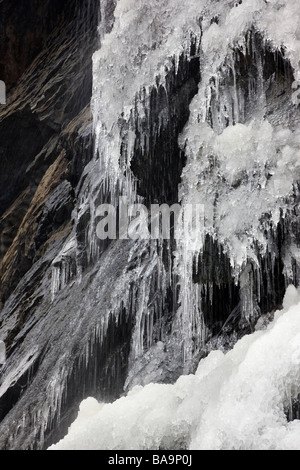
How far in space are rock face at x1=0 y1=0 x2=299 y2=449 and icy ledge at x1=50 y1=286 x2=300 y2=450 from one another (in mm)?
1960

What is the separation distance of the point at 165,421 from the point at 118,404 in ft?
2.56

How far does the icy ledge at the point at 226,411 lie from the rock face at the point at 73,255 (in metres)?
1.96

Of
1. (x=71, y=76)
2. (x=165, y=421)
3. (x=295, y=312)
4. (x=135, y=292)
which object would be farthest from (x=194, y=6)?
(x=71, y=76)

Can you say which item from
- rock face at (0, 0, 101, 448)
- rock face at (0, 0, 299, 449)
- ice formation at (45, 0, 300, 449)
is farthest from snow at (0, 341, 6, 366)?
ice formation at (45, 0, 300, 449)

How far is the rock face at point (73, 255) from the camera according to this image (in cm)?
700

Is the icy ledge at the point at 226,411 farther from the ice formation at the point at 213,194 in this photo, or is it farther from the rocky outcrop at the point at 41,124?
the rocky outcrop at the point at 41,124

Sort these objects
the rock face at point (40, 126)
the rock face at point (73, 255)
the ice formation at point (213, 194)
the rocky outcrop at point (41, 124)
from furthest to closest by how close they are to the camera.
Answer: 1. the rocky outcrop at point (41, 124)
2. the rock face at point (40, 126)
3. the rock face at point (73, 255)
4. the ice formation at point (213, 194)

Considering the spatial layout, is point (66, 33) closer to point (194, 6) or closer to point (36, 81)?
point (36, 81)

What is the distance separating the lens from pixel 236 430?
12.2ft

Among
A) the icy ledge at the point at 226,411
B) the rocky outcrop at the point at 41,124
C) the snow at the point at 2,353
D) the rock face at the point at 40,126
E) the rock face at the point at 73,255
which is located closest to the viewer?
the icy ledge at the point at 226,411

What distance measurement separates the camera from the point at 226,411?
3895 millimetres

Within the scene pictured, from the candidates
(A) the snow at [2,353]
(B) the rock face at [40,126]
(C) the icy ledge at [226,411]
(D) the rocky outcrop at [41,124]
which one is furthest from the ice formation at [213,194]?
(D) the rocky outcrop at [41,124]

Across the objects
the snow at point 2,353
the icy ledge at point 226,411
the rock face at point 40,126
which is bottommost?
the snow at point 2,353

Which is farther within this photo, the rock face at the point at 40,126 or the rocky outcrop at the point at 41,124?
the rocky outcrop at the point at 41,124
